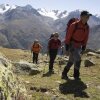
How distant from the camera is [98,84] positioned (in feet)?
51.5

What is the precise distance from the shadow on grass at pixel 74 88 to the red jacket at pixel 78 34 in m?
1.83

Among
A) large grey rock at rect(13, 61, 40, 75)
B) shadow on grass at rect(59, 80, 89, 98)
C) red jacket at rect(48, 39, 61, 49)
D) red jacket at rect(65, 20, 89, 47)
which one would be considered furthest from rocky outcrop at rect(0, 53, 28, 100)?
red jacket at rect(48, 39, 61, 49)

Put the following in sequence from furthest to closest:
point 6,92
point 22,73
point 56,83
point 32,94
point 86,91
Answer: point 22,73 < point 56,83 < point 86,91 < point 32,94 < point 6,92

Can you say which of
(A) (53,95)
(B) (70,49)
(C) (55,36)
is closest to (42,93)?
(A) (53,95)

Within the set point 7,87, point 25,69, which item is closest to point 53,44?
point 25,69

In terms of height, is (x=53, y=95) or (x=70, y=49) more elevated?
(x=70, y=49)

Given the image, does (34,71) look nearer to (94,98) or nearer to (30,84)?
(30,84)

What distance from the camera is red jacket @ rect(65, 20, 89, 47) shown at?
49.4 ft

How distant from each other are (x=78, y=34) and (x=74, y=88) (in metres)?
2.72

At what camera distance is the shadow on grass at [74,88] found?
1315cm

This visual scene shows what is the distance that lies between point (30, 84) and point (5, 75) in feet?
17.8

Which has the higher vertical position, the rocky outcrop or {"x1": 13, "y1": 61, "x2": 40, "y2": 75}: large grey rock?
the rocky outcrop

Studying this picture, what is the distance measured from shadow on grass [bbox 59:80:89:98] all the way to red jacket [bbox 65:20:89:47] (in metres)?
1.83

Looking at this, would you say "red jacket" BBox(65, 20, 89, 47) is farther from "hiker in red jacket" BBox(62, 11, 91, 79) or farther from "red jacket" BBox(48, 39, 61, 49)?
"red jacket" BBox(48, 39, 61, 49)
